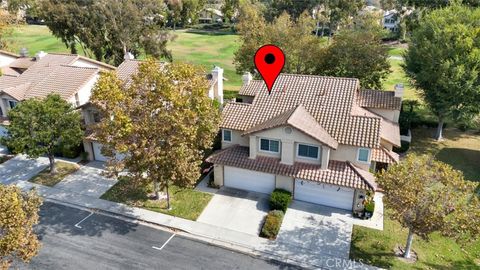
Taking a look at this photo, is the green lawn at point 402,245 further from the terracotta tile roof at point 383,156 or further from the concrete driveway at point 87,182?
the concrete driveway at point 87,182

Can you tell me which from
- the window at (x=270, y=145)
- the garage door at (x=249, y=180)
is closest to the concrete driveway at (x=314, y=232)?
the garage door at (x=249, y=180)

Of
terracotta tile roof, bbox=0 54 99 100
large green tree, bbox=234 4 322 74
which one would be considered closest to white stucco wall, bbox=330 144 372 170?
large green tree, bbox=234 4 322 74

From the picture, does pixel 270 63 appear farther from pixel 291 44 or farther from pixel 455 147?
pixel 455 147

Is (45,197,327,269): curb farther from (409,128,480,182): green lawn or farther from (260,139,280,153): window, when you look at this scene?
(409,128,480,182): green lawn

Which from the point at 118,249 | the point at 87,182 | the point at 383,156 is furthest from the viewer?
the point at 87,182

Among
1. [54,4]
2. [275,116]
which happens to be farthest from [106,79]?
[54,4]

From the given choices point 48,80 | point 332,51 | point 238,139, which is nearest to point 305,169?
point 238,139
